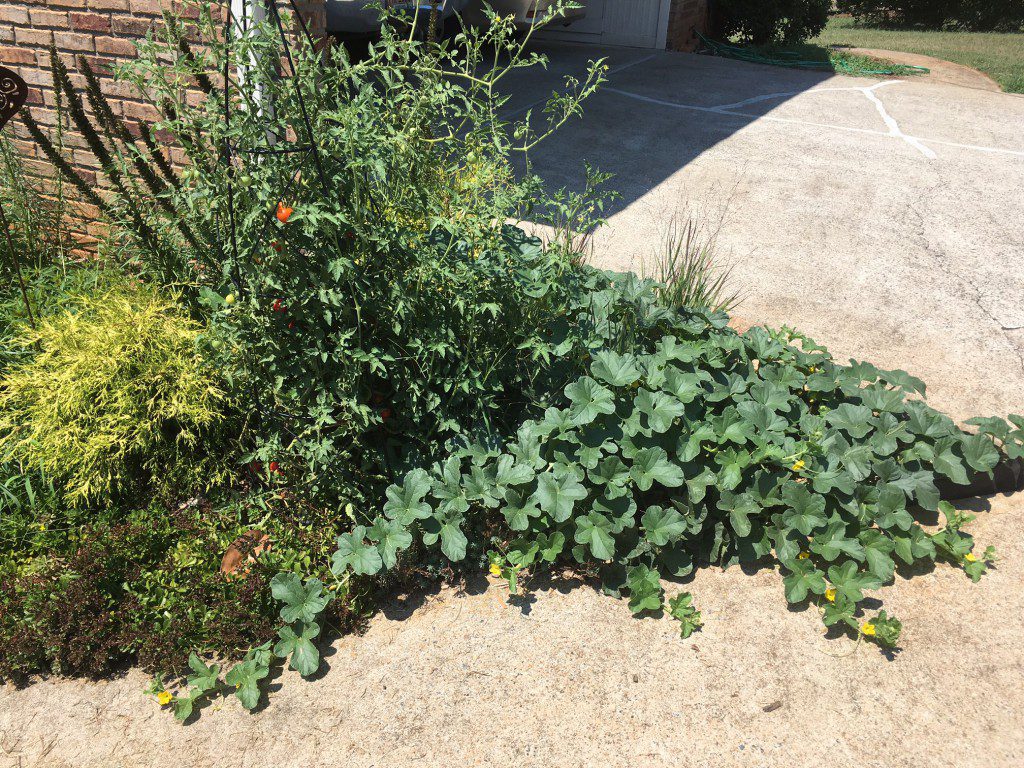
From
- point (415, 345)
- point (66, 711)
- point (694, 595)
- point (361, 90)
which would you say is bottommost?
point (66, 711)

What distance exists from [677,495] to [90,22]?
12.3 feet

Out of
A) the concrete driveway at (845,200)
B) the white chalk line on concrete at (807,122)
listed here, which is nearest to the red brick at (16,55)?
Result: the concrete driveway at (845,200)

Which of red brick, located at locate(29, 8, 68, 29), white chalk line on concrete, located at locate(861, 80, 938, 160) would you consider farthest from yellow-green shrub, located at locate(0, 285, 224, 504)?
white chalk line on concrete, located at locate(861, 80, 938, 160)

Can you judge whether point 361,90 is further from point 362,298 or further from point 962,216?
A: point 962,216

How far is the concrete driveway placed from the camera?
418 centimetres

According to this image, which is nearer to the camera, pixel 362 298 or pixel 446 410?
pixel 362 298

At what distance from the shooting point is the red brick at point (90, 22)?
13.1ft

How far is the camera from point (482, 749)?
2.26 metres

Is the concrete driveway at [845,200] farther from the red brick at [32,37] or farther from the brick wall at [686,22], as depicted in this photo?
the red brick at [32,37]

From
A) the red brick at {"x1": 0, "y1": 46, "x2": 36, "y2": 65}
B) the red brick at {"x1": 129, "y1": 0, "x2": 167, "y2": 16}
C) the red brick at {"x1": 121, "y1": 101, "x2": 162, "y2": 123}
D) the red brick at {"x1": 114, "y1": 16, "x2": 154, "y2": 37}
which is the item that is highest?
the red brick at {"x1": 129, "y1": 0, "x2": 167, "y2": 16}

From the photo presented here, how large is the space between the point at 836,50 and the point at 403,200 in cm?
1303

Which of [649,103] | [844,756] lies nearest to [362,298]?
[844,756]

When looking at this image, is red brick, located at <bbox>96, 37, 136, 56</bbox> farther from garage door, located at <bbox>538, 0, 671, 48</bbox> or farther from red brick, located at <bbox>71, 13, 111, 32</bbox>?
garage door, located at <bbox>538, 0, 671, 48</bbox>

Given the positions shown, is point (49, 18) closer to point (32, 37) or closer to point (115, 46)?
point (32, 37)
